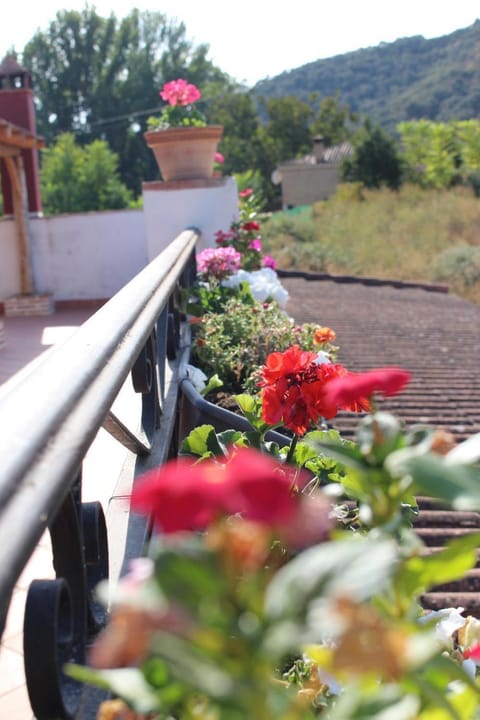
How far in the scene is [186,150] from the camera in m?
6.54

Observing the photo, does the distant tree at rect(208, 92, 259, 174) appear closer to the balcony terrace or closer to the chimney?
the chimney

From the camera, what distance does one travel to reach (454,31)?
10175 centimetres

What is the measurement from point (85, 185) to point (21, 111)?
28510 mm

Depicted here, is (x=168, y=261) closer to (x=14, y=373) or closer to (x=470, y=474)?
(x=470, y=474)

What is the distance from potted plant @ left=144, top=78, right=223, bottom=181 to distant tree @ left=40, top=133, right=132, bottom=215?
33.2 meters

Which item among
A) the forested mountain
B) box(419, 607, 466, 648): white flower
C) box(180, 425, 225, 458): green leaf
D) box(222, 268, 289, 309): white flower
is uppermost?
the forested mountain

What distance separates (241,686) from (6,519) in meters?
0.27

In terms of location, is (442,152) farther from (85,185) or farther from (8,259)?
(8,259)

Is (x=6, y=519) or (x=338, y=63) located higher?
(x=338, y=63)

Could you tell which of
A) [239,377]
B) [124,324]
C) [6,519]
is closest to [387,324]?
[239,377]

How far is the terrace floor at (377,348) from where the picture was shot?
8.80 feet

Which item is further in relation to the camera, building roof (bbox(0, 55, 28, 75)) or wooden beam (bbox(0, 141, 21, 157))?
building roof (bbox(0, 55, 28, 75))

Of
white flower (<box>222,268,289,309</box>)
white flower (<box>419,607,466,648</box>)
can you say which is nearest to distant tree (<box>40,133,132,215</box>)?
white flower (<box>222,268,289,309</box>)

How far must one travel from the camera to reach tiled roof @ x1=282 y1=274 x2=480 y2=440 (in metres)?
4.26
